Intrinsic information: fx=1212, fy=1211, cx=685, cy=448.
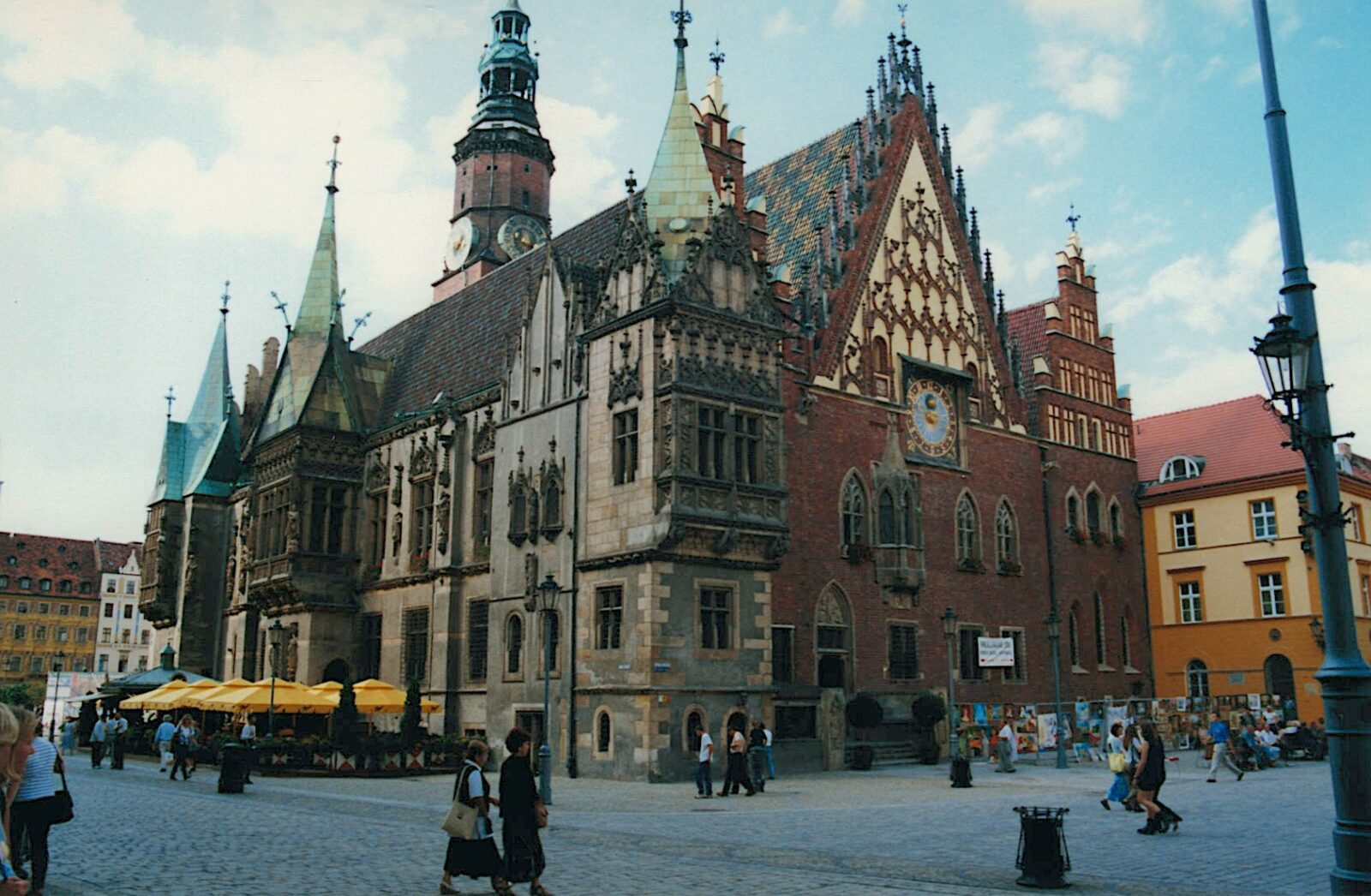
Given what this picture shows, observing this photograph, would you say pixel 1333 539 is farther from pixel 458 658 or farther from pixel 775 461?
pixel 458 658

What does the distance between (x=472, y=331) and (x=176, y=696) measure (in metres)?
16.4

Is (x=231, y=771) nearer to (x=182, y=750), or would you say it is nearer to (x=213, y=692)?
(x=182, y=750)

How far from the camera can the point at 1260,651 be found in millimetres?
47062

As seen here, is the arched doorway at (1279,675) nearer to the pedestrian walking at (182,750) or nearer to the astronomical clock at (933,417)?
the astronomical clock at (933,417)

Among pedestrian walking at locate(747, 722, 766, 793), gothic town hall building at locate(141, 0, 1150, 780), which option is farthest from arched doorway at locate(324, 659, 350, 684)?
pedestrian walking at locate(747, 722, 766, 793)

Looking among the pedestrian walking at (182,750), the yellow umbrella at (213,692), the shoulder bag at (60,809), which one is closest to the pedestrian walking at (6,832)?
the shoulder bag at (60,809)

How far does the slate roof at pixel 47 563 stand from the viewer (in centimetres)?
10494

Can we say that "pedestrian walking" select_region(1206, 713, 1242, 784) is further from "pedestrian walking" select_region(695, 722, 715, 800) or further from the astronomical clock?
the astronomical clock

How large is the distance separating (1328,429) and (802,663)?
2468 cm

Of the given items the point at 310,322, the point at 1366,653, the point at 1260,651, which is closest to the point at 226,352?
the point at 310,322

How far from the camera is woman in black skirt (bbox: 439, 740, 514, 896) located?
1214cm

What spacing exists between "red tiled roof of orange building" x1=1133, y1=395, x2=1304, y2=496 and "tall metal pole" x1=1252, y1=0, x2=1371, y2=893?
39019mm

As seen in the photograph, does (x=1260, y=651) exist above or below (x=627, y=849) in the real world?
above

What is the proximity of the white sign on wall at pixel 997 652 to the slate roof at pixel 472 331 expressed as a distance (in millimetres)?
18159
